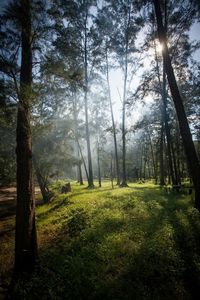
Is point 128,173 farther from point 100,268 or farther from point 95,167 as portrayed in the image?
point 100,268

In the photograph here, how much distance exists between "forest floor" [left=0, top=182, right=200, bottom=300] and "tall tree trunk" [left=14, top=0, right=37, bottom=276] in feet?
1.70

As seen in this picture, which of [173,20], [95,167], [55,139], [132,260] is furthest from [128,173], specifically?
[132,260]

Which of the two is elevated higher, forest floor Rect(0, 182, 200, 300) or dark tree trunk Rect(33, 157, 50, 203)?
dark tree trunk Rect(33, 157, 50, 203)

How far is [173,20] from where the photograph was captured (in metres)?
13.3

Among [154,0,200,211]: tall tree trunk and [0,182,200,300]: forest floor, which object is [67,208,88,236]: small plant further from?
[154,0,200,211]: tall tree trunk

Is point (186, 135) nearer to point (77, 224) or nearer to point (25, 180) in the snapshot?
point (77, 224)

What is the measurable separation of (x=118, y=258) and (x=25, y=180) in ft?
11.7

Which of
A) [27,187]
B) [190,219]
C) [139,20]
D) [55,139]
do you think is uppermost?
[139,20]

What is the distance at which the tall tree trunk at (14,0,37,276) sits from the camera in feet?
19.4

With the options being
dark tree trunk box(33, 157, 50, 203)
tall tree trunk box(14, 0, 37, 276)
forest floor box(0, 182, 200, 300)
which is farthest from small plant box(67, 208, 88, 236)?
dark tree trunk box(33, 157, 50, 203)

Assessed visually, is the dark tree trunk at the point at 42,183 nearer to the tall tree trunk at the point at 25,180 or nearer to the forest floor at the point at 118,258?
the forest floor at the point at 118,258

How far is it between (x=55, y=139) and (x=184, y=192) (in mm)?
12004

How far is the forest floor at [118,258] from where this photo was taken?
16.1 feet

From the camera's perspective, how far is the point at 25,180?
243 inches
